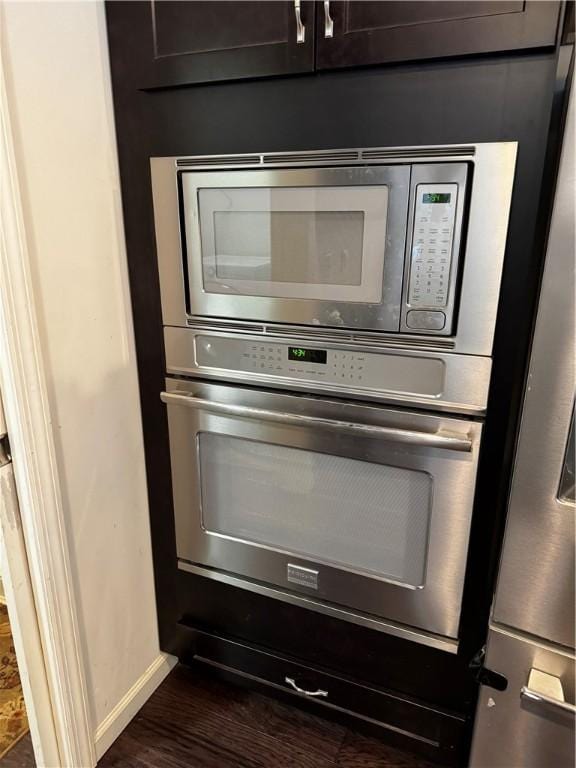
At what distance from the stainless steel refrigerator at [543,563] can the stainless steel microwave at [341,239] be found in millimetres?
129

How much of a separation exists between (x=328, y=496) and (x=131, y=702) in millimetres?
841

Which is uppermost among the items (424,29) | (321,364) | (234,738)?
(424,29)

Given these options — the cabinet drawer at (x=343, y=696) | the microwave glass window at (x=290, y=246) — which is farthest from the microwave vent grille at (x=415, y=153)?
the cabinet drawer at (x=343, y=696)

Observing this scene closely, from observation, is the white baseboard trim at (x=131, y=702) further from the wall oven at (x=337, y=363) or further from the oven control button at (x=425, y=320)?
the oven control button at (x=425, y=320)

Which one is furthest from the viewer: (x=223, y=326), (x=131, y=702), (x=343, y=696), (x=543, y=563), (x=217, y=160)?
(x=131, y=702)

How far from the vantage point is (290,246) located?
1.08 metres

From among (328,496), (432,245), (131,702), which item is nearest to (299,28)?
(432,245)

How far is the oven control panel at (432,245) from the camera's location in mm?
933

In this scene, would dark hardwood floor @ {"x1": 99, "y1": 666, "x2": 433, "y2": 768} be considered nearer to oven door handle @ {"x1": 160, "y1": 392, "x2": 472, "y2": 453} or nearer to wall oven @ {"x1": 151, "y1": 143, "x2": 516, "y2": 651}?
wall oven @ {"x1": 151, "y1": 143, "x2": 516, "y2": 651}

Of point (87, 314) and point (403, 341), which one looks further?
point (87, 314)

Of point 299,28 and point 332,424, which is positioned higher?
point 299,28

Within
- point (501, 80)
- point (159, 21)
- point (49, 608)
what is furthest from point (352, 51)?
point (49, 608)

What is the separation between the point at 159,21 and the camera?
1.03m

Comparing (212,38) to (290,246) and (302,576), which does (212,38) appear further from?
(302,576)
